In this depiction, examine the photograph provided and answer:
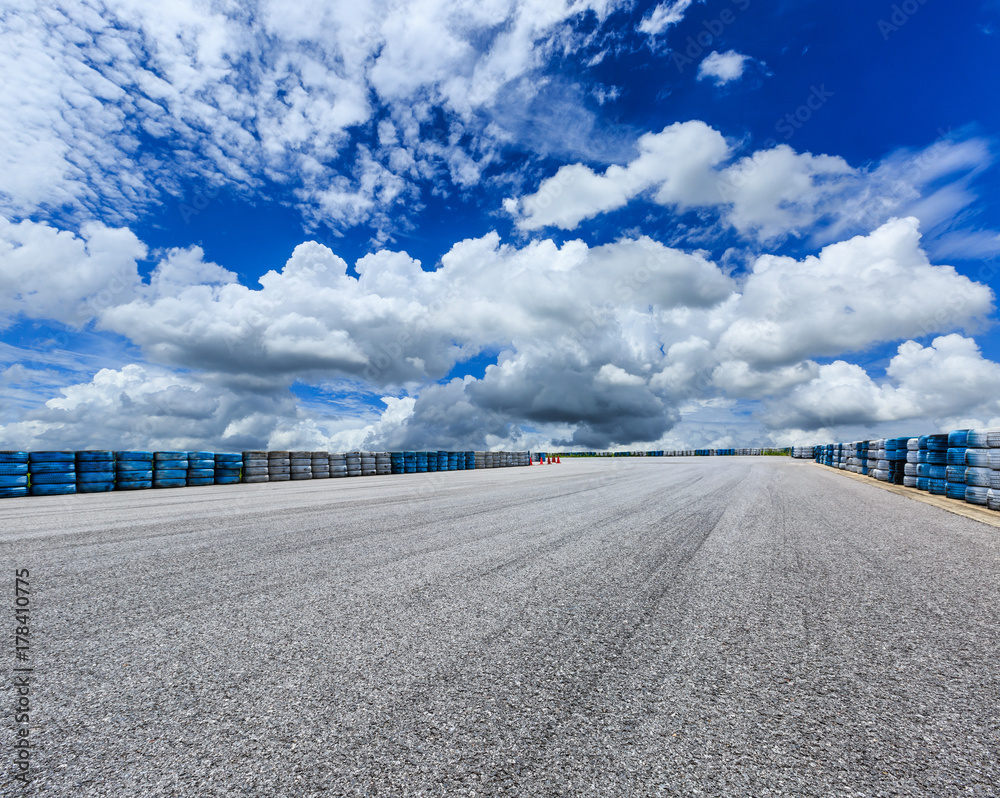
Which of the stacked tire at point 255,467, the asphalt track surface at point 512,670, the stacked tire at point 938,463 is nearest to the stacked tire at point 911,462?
the stacked tire at point 938,463

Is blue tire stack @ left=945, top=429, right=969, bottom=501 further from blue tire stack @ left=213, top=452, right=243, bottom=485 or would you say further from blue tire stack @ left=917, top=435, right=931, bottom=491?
blue tire stack @ left=213, top=452, right=243, bottom=485

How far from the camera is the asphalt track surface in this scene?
1773 mm

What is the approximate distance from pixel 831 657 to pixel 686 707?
115 centimetres

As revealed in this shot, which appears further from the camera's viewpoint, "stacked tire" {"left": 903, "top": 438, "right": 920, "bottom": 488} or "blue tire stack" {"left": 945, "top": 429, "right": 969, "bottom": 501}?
"stacked tire" {"left": 903, "top": 438, "right": 920, "bottom": 488}

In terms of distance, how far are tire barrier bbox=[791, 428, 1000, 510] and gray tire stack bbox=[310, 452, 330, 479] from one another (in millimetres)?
21592

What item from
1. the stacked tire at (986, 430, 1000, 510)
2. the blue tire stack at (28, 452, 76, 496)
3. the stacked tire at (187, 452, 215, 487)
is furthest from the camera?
the stacked tire at (187, 452, 215, 487)

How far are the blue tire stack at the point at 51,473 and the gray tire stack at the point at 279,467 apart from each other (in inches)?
251

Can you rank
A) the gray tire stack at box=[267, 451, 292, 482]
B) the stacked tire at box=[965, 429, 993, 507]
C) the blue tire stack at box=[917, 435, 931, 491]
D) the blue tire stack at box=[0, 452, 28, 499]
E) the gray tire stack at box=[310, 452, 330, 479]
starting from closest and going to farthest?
1. the stacked tire at box=[965, 429, 993, 507]
2. the blue tire stack at box=[0, 452, 28, 499]
3. the blue tire stack at box=[917, 435, 931, 491]
4. the gray tire stack at box=[267, 451, 292, 482]
5. the gray tire stack at box=[310, 452, 330, 479]

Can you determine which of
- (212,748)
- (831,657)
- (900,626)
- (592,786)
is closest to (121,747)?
(212,748)

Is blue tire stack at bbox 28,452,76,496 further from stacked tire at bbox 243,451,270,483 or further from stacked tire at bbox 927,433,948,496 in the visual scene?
stacked tire at bbox 927,433,948,496

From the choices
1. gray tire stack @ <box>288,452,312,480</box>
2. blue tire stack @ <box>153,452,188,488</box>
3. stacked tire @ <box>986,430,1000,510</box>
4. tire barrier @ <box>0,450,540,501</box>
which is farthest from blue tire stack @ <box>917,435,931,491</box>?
blue tire stack @ <box>153,452,188,488</box>

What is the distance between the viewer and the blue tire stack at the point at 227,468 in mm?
17578

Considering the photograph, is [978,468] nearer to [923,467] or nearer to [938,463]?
[938,463]

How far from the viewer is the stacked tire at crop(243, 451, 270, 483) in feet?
61.1
